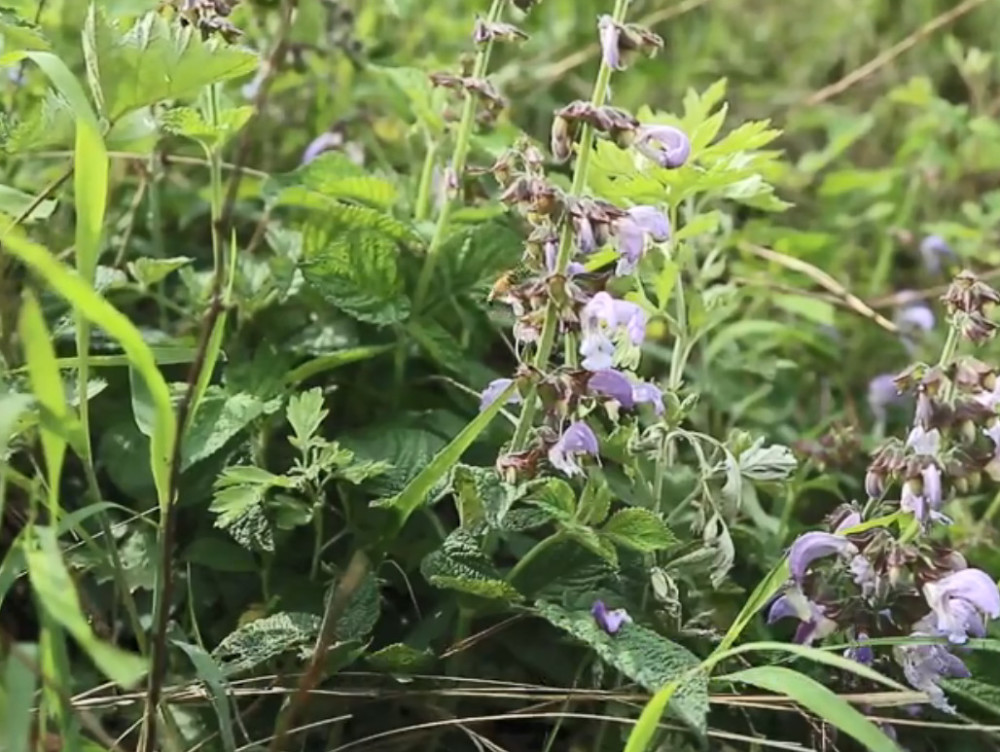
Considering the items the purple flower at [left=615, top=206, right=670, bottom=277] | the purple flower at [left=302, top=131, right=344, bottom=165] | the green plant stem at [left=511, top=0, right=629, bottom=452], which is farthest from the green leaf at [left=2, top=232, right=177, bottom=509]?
the purple flower at [left=302, top=131, right=344, bottom=165]

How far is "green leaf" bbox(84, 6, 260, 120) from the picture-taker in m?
1.17

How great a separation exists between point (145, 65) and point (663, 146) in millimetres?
503

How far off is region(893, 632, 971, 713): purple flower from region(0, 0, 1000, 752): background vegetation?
4 cm

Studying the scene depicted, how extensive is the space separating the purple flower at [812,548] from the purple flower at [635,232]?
307 mm

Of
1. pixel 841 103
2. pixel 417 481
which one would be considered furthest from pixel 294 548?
pixel 841 103

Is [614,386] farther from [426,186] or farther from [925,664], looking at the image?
[426,186]

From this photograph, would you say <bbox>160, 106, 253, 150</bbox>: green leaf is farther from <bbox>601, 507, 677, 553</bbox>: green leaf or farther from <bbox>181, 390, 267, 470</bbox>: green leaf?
<bbox>601, 507, 677, 553</bbox>: green leaf

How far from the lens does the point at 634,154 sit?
1.34 metres

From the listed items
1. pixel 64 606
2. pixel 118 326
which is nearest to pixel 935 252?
pixel 118 326

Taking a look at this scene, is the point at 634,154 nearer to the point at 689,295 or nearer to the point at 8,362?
the point at 689,295

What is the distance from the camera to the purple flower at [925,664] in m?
1.22

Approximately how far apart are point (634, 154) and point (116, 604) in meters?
0.73

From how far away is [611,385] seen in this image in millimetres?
1185

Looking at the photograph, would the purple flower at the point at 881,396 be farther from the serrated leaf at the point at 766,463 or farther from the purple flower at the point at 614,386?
the purple flower at the point at 614,386
